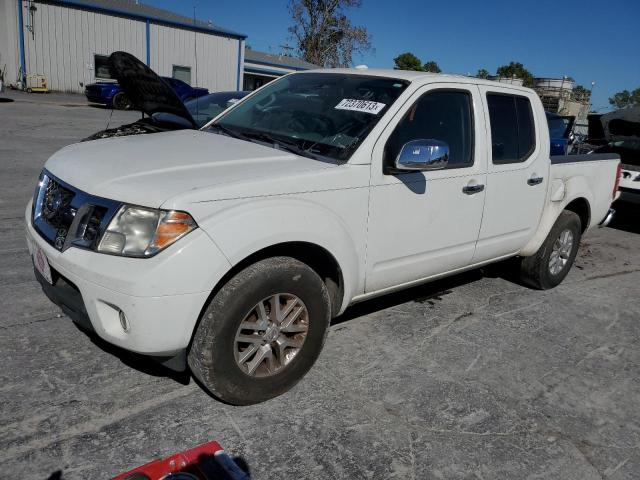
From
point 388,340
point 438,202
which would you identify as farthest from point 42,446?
point 438,202

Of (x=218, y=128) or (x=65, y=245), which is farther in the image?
(x=218, y=128)

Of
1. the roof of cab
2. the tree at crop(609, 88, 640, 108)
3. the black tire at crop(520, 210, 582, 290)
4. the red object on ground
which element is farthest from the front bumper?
the tree at crop(609, 88, 640, 108)

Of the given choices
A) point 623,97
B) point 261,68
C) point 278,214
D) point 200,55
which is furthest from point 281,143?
point 623,97

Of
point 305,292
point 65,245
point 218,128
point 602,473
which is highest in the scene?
point 218,128

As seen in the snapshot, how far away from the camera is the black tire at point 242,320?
104 inches

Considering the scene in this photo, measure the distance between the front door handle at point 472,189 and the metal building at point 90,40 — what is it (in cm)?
2586

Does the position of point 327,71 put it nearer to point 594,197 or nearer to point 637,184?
point 594,197

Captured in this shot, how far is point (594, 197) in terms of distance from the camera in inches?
210

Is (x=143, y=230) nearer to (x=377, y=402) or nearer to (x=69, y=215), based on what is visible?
(x=69, y=215)

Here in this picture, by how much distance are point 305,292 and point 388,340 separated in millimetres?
1184

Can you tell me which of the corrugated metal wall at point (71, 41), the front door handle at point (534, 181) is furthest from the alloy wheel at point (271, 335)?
the corrugated metal wall at point (71, 41)

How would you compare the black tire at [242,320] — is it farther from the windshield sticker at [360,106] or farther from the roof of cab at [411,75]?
the roof of cab at [411,75]

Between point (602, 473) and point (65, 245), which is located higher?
point (65, 245)

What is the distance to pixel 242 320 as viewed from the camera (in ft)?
9.00
